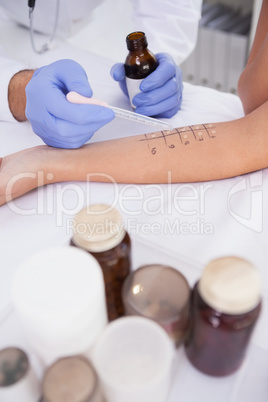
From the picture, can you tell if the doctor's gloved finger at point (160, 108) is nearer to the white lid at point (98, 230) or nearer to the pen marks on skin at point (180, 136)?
the pen marks on skin at point (180, 136)

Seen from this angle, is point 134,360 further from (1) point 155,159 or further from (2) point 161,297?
(1) point 155,159

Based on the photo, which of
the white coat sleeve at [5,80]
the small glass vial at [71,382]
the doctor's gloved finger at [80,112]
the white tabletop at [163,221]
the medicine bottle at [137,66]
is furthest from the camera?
the white coat sleeve at [5,80]

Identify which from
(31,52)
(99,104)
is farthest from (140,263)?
(31,52)

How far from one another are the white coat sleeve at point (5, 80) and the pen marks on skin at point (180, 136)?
16.0 inches

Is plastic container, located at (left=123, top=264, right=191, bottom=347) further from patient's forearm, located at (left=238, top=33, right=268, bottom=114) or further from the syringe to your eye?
patient's forearm, located at (left=238, top=33, right=268, bottom=114)

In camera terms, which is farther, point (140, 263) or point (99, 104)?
point (99, 104)

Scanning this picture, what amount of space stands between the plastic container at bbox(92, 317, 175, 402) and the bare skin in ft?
1.49

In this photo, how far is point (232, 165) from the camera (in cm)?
80

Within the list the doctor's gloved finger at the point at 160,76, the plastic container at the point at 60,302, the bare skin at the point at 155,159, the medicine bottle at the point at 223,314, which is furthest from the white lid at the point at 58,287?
the doctor's gloved finger at the point at 160,76

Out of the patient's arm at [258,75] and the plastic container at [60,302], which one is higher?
the plastic container at [60,302]

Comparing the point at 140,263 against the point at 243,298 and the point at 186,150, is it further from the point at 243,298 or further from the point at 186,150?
the point at 186,150

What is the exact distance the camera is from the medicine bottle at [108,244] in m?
0.43

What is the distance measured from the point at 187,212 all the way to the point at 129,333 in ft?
1.25

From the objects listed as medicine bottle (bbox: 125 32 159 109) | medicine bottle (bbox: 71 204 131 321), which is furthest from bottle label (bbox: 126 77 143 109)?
medicine bottle (bbox: 71 204 131 321)
